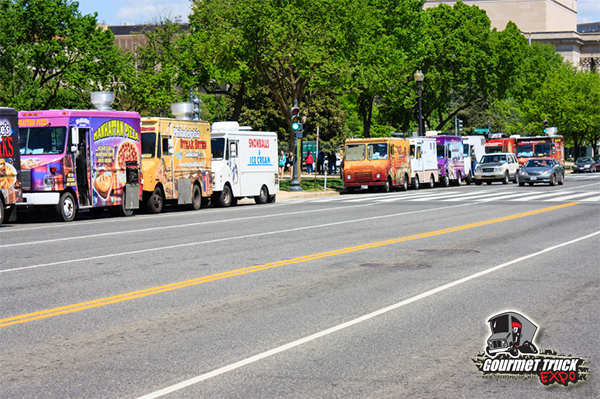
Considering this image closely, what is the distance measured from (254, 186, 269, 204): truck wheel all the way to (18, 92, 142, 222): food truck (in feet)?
24.0

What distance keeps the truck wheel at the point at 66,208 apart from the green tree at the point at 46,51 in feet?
71.9

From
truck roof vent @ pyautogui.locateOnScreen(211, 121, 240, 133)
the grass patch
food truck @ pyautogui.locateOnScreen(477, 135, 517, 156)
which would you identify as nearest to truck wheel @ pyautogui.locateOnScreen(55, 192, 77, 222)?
truck roof vent @ pyautogui.locateOnScreen(211, 121, 240, 133)

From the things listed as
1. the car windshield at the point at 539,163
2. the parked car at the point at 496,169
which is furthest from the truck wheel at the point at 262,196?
the parked car at the point at 496,169

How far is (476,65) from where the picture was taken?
5997 centimetres

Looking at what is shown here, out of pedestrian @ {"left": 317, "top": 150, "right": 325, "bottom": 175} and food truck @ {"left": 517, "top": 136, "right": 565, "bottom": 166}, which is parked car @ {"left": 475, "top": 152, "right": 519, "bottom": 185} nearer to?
food truck @ {"left": 517, "top": 136, "right": 565, "bottom": 166}

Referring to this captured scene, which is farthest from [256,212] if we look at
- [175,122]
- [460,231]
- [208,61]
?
[208,61]

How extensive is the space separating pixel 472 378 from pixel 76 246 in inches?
422

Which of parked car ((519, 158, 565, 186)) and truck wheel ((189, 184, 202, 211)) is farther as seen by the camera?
parked car ((519, 158, 565, 186))

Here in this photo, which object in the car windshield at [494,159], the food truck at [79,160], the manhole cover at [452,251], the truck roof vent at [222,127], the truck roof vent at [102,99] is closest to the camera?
the manhole cover at [452,251]

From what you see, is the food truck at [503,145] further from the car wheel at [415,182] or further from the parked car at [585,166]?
the parked car at [585,166]

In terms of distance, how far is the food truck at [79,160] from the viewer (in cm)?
2159

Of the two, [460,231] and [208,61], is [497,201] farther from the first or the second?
[208,61]

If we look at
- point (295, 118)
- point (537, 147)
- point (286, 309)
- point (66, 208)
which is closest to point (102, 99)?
point (66, 208)

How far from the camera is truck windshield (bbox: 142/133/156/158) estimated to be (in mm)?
25766
